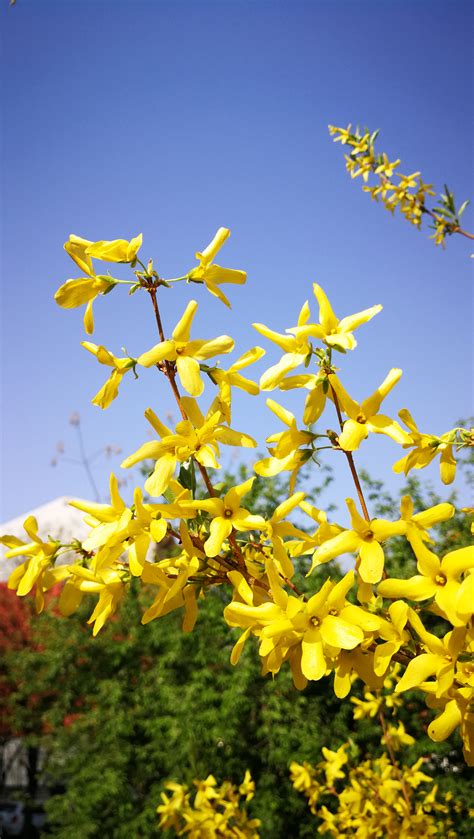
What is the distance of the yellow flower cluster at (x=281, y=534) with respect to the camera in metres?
1.00

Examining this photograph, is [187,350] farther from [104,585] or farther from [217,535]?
[104,585]

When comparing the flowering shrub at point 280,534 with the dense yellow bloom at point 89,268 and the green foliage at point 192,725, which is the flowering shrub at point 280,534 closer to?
the dense yellow bloom at point 89,268

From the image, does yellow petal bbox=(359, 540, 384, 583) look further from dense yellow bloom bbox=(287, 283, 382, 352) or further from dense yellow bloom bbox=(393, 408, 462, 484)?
dense yellow bloom bbox=(287, 283, 382, 352)

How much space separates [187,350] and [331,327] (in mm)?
293

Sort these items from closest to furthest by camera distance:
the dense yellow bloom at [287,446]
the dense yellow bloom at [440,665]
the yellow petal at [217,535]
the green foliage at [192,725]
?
the dense yellow bloom at [440,665], the yellow petal at [217,535], the dense yellow bloom at [287,446], the green foliage at [192,725]

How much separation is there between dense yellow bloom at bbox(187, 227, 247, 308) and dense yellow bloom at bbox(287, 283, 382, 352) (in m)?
0.19

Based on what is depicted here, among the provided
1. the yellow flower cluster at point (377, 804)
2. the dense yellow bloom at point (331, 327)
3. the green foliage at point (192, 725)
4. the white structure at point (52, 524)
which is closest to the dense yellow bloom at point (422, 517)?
the dense yellow bloom at point (331, 327)

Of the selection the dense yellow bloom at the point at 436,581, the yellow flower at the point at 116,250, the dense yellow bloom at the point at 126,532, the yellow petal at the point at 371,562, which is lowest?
the dense yellow bloom at the point at 436,581

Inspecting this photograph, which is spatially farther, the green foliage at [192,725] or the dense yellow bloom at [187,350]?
the green foliage at [192,725]

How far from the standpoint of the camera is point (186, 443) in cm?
116

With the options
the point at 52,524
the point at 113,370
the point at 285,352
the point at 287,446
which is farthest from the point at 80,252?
the point at 52,524

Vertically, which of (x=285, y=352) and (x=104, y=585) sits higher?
(x=285, y=352)

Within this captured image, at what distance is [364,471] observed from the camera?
8539 mm

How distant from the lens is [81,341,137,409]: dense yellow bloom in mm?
1236
